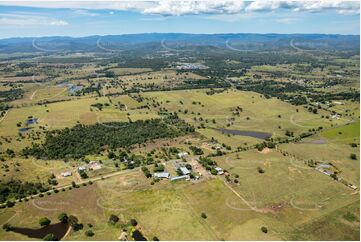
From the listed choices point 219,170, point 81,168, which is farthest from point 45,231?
point 219,170

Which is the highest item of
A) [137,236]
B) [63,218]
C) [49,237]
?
[49,237]

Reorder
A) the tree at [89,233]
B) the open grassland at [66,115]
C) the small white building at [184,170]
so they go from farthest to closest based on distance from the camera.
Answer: the open grassland at [66,115]
the small white building at [184,170]
the tree at [89,233]

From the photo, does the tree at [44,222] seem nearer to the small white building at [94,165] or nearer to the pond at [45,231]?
the pond at [45,231]

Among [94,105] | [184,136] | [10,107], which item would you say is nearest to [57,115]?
[94,105]

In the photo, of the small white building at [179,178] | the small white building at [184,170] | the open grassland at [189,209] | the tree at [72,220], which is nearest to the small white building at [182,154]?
the small white building at [184,170]

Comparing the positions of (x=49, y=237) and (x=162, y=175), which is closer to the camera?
(x=49, y=237)

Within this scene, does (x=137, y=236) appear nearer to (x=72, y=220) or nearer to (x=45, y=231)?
(x=72, y=220)

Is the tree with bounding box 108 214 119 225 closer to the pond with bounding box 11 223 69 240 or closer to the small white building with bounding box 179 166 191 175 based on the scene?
the pond with bounding box 11 223 69 240

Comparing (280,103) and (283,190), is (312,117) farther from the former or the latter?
(283,190)
